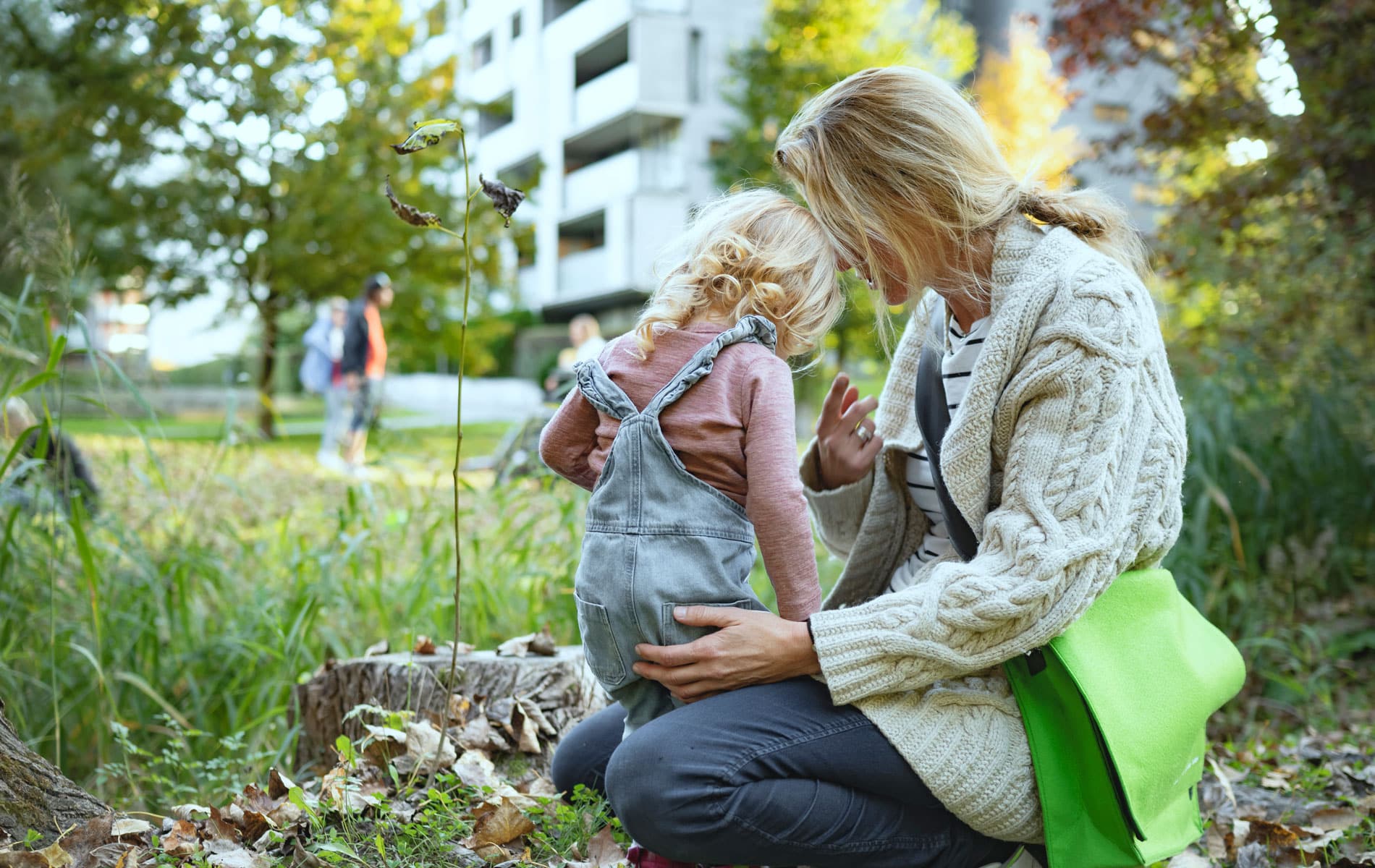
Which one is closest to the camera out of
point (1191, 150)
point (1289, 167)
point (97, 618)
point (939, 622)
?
point (939, 622)

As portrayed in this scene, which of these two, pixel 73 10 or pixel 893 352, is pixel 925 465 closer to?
pixel 893 352

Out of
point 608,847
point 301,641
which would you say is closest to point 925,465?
point 608,847

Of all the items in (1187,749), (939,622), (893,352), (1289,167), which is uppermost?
(1289,167)

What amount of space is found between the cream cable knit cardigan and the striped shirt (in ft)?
0.44

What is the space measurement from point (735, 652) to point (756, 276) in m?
0.64

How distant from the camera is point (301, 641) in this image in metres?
2.70

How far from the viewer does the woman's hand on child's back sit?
1.61 metres

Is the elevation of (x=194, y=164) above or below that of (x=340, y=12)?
below

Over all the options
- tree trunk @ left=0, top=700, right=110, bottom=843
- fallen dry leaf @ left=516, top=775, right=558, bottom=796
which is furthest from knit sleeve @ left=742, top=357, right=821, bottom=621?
tree trunk @ left=0, top=700, right=110, bottom=843

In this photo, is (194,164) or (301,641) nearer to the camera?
(301,641)

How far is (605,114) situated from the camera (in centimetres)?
1886

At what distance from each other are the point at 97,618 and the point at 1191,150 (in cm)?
500

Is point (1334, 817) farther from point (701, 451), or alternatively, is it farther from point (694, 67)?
point (694, 67)

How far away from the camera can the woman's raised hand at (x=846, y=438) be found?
2.09 m
